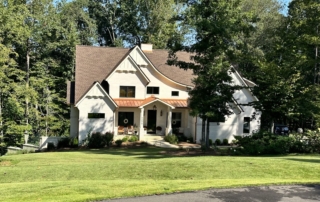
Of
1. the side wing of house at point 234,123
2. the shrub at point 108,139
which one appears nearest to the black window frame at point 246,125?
the side wing of house at point 234,123

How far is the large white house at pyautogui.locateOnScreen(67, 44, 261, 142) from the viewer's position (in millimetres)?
24391

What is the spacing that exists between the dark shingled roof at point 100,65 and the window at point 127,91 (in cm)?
214

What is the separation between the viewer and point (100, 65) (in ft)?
92.0

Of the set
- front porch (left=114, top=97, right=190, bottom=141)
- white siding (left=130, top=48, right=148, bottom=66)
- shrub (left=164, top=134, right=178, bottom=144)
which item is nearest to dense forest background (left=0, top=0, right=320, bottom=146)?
white siding (left=130, top=48, right=148, bottom=66)

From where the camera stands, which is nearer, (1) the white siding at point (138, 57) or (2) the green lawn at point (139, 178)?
(2) the green lawn at point (139, 178)

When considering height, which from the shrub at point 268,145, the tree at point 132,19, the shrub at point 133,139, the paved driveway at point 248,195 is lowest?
the shrub at point 133,139

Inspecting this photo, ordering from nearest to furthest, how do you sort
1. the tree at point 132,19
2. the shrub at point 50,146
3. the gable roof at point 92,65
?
Answer: the shrub at point 50,146
the gable roof at point 92,65
the tree at point 132,19

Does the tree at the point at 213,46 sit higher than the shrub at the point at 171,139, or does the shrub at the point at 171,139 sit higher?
the tree at the point at 213,46

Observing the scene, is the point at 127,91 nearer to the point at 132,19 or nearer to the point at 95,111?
the point at 95,111

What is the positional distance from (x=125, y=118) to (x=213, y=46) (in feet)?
42.0

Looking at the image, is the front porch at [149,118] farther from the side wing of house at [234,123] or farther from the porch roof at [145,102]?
the side wing of house at [234,123]

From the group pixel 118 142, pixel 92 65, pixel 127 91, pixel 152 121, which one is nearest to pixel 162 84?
pixel 127 91

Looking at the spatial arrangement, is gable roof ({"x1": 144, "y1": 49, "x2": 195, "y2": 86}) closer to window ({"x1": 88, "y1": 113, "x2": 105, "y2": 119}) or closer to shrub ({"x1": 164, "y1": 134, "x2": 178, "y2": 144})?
shrub ({"x1": 164, "y1": 134, "x2": 178, "y2": 144})

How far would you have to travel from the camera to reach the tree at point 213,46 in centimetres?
1598
